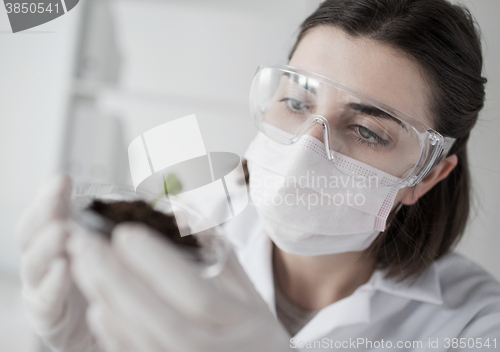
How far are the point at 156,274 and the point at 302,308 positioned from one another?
74 cm

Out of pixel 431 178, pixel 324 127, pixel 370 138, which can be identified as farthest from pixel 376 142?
pixel 431 178

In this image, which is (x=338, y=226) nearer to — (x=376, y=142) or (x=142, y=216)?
(x=376, y=142)

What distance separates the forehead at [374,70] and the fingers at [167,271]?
50 centimetres

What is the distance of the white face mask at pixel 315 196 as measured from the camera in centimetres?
63

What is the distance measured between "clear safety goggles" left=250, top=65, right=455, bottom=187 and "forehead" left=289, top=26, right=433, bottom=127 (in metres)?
0.03

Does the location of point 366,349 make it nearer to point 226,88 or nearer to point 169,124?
point 169,124

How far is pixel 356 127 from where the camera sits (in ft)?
2.16

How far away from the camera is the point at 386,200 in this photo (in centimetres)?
68

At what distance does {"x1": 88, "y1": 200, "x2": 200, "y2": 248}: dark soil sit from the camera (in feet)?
0.80

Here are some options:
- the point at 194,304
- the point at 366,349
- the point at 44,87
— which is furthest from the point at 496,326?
the point at 44,87

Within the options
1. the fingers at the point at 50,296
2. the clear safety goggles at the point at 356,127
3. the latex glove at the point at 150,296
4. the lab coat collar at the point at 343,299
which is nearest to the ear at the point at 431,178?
the clear safety goggles at the point at 356,127

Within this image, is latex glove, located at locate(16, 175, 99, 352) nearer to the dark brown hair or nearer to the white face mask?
the white face mask

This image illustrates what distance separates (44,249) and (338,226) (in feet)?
1.71

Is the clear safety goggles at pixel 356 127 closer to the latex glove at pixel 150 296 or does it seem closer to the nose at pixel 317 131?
the nose at pixel 317 131
